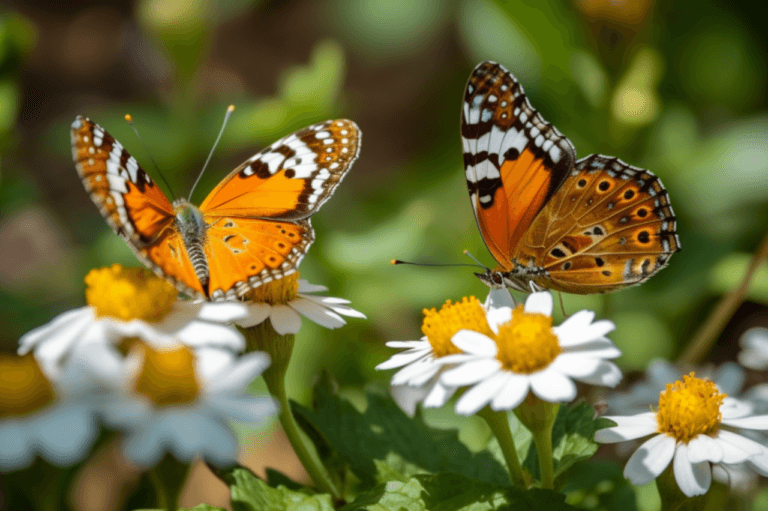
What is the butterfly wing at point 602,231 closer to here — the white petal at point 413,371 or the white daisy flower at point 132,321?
the white petal at point 413,371

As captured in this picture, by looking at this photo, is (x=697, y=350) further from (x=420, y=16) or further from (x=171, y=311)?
(x=420, y=16)

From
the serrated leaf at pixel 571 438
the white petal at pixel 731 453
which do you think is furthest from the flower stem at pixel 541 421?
the white petal at pixel 731 453

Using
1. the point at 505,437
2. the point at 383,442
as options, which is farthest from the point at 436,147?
the point at 505,437

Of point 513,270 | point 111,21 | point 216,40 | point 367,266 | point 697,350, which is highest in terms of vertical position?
point 111,21

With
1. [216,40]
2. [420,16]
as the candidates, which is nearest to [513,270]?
[420,16]

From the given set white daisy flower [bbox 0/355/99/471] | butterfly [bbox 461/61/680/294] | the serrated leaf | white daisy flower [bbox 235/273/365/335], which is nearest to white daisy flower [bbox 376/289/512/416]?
white daisy flower [bbox 235/273/365/335]

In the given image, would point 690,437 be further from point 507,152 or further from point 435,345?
point 507,152

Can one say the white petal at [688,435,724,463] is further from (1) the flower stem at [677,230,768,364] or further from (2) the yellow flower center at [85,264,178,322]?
(2) the yellow flower center at [85,264,178,322]
